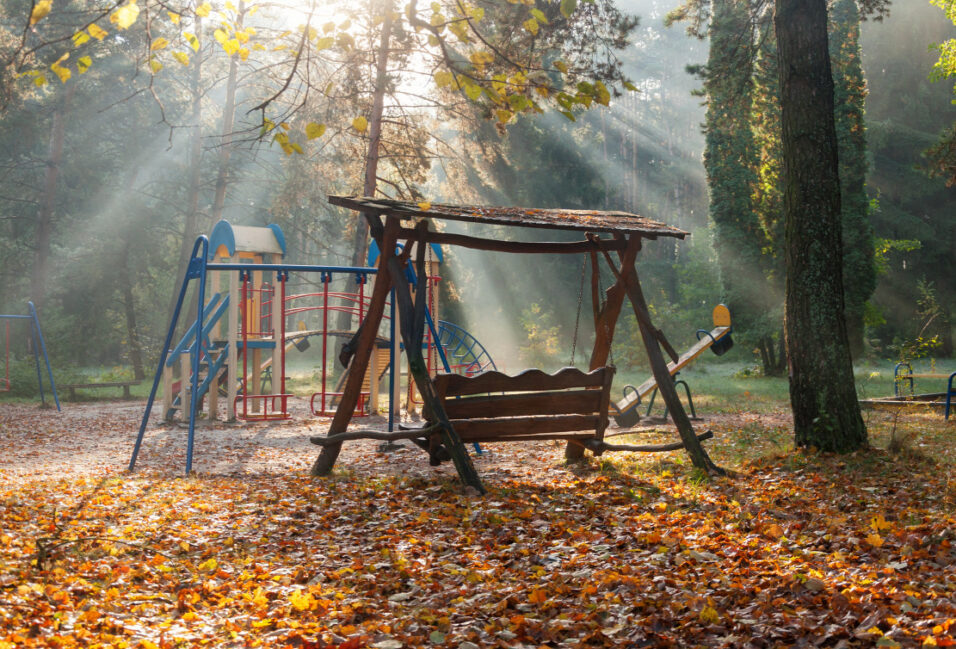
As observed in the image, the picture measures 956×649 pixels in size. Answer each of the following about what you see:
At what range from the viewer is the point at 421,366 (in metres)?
6.64

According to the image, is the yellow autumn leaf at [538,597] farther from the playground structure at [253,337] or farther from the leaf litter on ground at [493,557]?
the playground structure at [253,337]

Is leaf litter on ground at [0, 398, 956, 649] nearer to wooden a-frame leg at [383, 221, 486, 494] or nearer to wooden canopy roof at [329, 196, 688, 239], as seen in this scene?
wooden a-frame leg at [383, 221, 486, 494]

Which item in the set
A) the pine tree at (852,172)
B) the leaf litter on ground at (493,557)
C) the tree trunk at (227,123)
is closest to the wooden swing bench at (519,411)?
the leaf litter on ground at (493,557)

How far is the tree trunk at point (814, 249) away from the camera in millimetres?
6949

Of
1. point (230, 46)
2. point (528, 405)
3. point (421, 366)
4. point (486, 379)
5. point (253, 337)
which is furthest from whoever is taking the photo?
point (253, 337)

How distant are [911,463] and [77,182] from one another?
29.6 meters

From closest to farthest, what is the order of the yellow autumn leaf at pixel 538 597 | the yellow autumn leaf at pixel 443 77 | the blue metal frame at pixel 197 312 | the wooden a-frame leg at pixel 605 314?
the yellow autumn leaf at pixel 538 597 → the yellow autumn leaf at pixel 443 77 → the wooden a-frame leg at pixel 605 314 → the blue metal frame at pixel 197 312

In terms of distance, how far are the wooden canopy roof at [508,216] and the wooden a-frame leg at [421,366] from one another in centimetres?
29

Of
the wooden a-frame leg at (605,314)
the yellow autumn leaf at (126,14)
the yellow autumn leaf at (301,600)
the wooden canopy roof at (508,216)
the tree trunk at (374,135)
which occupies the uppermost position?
the tree trunk at (374,135)

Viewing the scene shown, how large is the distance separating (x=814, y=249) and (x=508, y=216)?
2721mm

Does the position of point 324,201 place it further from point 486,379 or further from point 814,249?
point 814,249

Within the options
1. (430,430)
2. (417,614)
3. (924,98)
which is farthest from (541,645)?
(924,98)

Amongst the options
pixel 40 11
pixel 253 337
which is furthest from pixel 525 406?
pixel 253 337

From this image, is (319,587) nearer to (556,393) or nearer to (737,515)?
(737,515)
